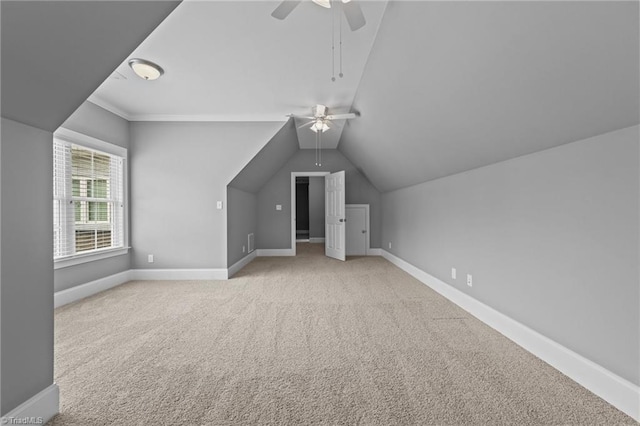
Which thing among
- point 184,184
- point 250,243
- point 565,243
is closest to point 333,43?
point 565,243

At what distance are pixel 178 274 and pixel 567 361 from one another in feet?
15.1

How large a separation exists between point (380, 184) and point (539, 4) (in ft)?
15.5

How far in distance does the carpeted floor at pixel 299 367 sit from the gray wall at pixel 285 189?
335 centimetres

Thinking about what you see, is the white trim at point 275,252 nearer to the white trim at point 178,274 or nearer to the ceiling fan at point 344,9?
the white trim at point 178,274

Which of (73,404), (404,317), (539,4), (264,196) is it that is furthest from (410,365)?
(264,196)

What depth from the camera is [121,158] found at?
420 cm

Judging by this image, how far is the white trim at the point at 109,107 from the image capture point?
3583 mm

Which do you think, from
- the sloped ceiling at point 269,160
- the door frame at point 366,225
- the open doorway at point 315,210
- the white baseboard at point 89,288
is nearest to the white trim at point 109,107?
the sloped ceiling at point 269,160

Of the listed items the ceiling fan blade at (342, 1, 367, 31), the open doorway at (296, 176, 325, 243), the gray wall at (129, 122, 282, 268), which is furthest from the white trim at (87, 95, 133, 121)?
the open doorway at (296, 176, 325, 243)

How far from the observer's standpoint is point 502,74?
6.07 feet

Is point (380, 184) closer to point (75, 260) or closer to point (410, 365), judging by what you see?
point (410, 365)

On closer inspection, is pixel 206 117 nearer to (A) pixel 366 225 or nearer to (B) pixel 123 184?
(B) pixel 123 184

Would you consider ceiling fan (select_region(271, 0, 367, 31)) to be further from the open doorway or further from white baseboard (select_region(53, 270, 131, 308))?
the open doorway

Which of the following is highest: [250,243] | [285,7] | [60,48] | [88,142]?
[285,7]
